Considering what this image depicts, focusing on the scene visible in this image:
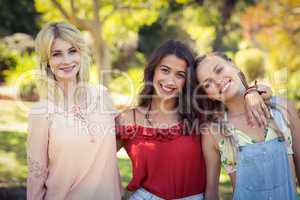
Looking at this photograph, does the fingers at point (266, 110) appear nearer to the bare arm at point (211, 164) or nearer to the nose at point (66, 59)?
the bare arm at point (211, 164)

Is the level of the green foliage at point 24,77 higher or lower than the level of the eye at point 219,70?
higher

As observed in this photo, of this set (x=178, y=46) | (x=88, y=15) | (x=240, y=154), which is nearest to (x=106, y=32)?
(x=88, y=15)

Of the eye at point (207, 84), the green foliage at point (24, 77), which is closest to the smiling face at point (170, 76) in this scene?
the eye at point (207, 84)

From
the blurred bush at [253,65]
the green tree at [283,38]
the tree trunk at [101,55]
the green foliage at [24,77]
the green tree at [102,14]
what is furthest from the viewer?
the blurred bush at [253,65]

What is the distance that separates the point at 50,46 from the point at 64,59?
0.13m

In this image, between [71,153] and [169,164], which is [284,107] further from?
[71,153]

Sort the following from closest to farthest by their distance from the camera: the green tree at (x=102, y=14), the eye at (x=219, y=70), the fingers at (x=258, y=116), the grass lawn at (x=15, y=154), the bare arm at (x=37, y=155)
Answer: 1. the fingers at (x=258, y=116)
2. the bare arm at (x=37, y=155)
3. the eye at (x=219, y=70)
4. the grass lawn at (x=15, y=154)
5. the green tree at (x=102, y=14)

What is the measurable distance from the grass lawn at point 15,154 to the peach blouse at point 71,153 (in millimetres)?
2756

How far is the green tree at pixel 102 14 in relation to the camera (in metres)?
7.88

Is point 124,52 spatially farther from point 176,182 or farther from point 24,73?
point 176,182

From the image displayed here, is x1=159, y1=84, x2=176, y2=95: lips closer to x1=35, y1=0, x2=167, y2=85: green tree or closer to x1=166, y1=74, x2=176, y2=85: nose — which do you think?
x1=166, y1=74, x2=176, y2=85: nose

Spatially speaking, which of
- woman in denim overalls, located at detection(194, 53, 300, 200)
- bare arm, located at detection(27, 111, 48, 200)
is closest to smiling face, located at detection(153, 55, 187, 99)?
woman in denim overalls, located at detection(194, 53, 300, 200)

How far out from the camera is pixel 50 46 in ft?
9.55

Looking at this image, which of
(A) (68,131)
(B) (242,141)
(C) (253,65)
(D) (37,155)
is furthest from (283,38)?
(D) (37,155)
